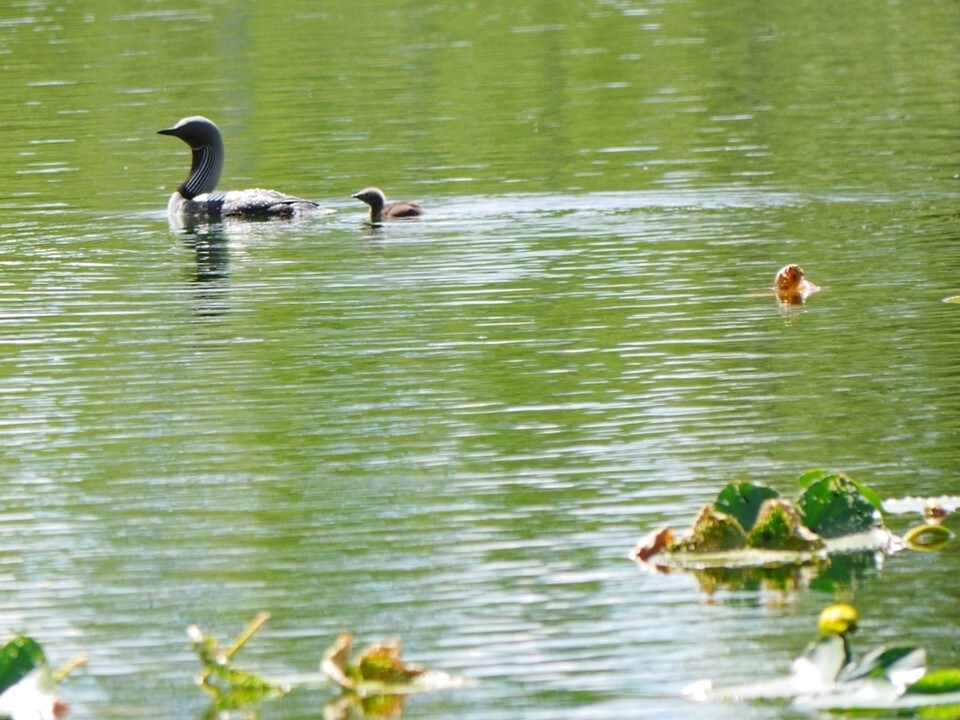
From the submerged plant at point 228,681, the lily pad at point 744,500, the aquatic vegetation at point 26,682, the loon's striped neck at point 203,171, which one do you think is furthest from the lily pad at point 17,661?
the loon's striped neck at point 203,171

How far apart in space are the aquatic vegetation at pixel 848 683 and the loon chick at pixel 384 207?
44.7ft

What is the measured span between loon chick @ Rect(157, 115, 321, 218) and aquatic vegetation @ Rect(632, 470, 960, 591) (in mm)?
12911

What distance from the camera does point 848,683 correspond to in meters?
8.07

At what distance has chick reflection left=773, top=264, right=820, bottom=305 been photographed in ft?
55.3

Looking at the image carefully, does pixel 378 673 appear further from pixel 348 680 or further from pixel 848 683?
pixel 848 683

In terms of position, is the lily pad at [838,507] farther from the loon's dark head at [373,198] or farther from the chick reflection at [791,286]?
A: the loon's dark head at [373,198]

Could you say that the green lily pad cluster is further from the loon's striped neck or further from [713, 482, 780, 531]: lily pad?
the loon's striped neck

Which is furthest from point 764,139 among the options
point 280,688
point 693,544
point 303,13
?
point 303,13

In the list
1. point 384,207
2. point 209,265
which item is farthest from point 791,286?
point 384,207

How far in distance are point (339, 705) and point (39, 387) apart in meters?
7.04

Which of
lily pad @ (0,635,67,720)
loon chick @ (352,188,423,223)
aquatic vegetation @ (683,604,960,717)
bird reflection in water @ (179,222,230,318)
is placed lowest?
aquatic vegetation @ (683,604,960,717)

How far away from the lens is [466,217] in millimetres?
21938

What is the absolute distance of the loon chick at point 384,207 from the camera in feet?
71.2

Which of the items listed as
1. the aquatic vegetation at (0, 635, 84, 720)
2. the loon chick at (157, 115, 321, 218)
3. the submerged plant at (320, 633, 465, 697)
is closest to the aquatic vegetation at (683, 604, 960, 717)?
the submerged plant at (320, 633, 465, 697)
